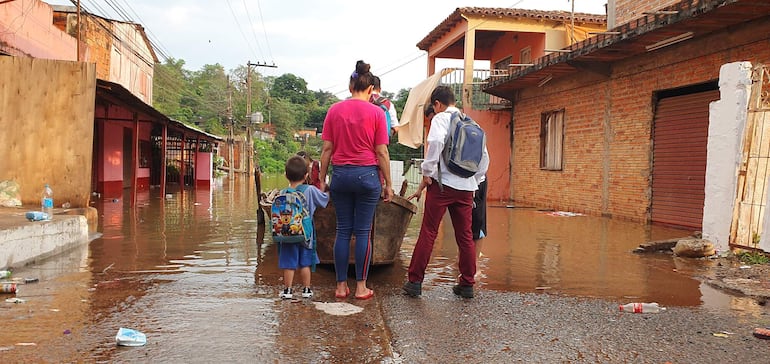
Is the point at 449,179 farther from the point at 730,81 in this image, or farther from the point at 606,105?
the point at 606,105

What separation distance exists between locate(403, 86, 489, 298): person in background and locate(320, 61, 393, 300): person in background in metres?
0.35

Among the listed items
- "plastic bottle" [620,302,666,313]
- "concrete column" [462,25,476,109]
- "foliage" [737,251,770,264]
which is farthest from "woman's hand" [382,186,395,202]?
"concrete column" [462,25,476,109]

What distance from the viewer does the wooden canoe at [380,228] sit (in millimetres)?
5379

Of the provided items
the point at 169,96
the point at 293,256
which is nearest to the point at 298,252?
the point at 293,256

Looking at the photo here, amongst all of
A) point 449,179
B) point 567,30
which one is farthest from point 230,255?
point 567,30

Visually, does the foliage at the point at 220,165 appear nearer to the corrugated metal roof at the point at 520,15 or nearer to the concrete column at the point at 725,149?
the corrugated metal roof at the point at 520,15

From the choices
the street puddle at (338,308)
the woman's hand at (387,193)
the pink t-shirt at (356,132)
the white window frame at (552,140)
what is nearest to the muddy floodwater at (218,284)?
the street puddle at (338,308)

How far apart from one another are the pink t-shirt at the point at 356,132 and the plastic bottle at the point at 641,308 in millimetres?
2134

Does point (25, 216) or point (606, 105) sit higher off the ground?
point (606, 105)

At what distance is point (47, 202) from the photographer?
6973 millimetres

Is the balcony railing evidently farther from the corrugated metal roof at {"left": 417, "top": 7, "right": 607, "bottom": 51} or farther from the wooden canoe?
the wooden canoe

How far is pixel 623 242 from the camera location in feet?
27.4

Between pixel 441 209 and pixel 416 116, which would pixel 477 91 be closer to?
pixel 416 116

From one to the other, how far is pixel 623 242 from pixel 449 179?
499 centimetres
